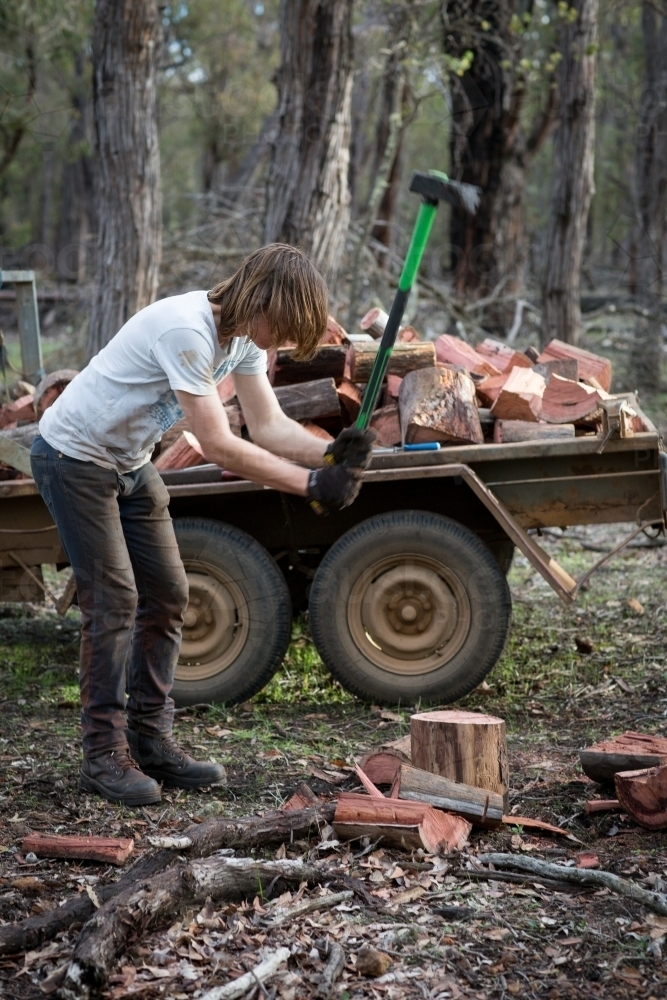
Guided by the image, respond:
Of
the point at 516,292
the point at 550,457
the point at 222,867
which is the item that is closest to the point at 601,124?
the point at 516,292

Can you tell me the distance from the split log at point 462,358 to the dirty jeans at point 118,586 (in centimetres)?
233

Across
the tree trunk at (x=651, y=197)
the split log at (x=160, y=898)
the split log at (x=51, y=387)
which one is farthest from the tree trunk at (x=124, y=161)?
the tree trunk at (x=651, y=197)

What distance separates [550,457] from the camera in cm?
518

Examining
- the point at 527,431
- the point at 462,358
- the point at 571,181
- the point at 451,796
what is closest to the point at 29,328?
the point at 462,358

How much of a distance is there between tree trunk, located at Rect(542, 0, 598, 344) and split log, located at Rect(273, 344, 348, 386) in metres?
6.42

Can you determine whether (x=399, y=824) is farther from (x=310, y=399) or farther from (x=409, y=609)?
(x=310, y=399)

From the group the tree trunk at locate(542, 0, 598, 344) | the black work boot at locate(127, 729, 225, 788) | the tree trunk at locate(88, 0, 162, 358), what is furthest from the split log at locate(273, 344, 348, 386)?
the tree trunk at locate(542, 0, 598, 344)

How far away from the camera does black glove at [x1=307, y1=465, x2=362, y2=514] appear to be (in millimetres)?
3748

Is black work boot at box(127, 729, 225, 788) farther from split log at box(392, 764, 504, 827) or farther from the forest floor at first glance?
split log at box(392, 764, 504, 827)

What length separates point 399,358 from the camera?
18.1 feet

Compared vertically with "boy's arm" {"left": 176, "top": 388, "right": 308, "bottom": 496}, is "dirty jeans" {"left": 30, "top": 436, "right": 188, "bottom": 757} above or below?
below

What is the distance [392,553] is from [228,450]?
67.6 inches

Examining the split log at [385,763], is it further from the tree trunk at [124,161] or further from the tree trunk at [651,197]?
the tree trunk at [651,197]

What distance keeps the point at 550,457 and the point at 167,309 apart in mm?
2203
